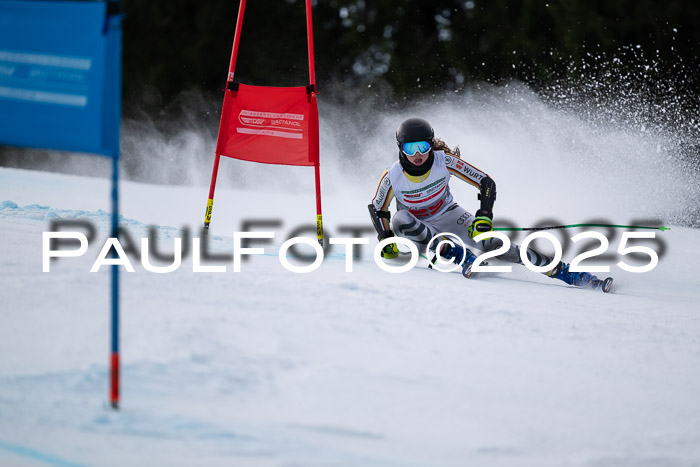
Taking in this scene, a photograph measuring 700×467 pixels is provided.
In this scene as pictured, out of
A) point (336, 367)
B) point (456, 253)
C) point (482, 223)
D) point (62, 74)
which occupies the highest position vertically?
point (62, 74)

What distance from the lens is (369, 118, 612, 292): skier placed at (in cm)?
525

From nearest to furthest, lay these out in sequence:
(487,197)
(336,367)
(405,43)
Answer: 1. (336,367)
2. (487,197)
3. (405,43)

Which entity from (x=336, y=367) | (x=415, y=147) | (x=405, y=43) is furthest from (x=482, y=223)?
(x=405, y=43)

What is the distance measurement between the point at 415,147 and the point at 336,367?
2541 mm

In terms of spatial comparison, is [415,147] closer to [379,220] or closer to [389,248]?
[379,220]

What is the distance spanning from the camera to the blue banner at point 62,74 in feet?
8.30

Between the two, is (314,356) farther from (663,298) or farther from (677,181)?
(677,181)

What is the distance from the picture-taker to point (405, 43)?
1820cm

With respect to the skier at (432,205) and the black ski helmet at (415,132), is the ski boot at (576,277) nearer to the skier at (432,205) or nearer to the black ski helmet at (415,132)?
the skier at (432,205)

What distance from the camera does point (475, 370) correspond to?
3.15 m

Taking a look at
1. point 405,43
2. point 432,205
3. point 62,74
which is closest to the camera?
point 62,74

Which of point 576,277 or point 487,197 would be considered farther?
point 487,197

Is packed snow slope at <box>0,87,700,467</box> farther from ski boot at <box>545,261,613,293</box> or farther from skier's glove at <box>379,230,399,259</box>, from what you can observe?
skier's glove at <box>379,230,399,259</box>

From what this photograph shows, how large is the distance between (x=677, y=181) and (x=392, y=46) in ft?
29.8
